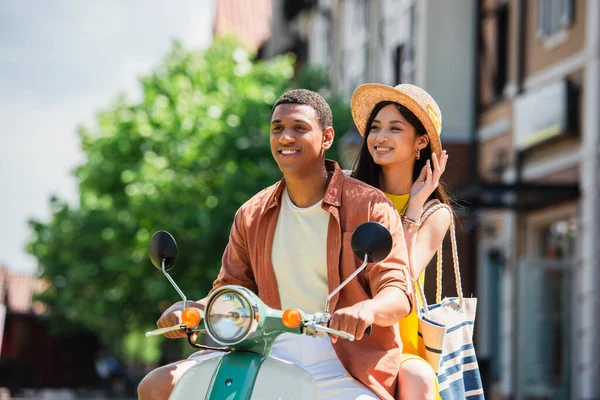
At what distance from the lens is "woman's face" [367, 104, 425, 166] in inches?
193

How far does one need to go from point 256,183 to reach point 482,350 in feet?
17.9

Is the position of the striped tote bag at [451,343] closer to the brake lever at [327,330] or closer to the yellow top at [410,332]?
the yellow top at [410,332]

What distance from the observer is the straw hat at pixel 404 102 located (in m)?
4.86

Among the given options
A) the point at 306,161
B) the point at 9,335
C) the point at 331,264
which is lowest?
the point at 9,335

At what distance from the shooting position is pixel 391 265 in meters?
4.00

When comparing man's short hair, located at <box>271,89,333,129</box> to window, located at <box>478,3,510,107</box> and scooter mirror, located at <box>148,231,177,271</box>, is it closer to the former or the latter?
scooter mirror, located at <box>148,231,177,271</box>

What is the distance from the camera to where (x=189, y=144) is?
2298 centimetres

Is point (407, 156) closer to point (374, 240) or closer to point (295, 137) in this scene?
point (295, 137)

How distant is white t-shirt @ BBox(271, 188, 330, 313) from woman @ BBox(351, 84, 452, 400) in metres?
0.56

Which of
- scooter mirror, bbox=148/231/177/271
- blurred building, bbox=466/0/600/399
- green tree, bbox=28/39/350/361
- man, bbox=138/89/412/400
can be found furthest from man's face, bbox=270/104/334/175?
green tree, bbox=28/39/350/361

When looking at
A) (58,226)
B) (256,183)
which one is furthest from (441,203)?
(58,226)

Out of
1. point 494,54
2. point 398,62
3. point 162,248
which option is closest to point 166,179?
point 398,62

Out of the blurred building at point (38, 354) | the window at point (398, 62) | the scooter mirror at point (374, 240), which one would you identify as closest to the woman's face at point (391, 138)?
the scooter mirror at point (374, 240)

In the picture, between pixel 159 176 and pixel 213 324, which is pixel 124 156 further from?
pixel 213 324
